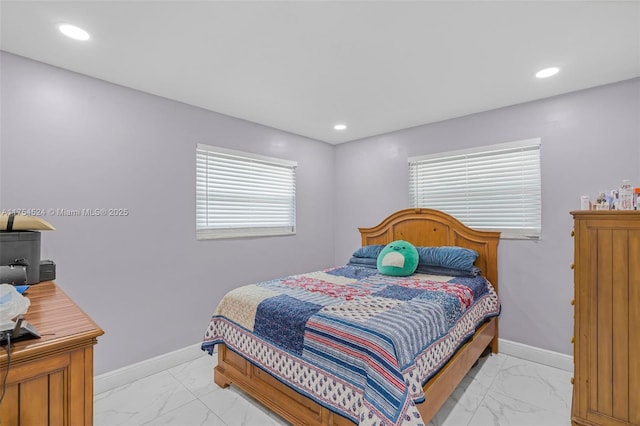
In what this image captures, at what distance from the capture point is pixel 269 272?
12.1 ft

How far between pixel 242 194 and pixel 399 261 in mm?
1822

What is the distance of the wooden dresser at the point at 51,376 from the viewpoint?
0.86 m

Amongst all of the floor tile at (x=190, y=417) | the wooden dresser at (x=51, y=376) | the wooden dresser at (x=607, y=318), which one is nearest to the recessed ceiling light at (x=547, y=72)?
the wooden dresser at (x=607, y=318)

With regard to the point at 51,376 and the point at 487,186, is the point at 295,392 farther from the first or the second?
the point at 487,186

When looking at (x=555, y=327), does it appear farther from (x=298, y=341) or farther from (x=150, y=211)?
(x=150, y=211)

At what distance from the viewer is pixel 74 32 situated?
186cm

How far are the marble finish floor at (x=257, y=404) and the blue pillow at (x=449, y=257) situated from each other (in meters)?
0.90

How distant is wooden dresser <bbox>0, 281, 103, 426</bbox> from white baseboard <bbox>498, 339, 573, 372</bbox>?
330 cm

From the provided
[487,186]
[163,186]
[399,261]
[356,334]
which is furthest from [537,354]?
[163,186]

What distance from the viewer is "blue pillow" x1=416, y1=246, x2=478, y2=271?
2879 millimetres

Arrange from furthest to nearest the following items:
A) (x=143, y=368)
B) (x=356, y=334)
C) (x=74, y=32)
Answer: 1. (x=143, y=368)
2. (x=74, y=32)
3. (x=356, y=334)

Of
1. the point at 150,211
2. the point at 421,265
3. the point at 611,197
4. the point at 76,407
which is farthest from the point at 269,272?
the point at 611,197

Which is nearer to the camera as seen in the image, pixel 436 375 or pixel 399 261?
pixel 436 375

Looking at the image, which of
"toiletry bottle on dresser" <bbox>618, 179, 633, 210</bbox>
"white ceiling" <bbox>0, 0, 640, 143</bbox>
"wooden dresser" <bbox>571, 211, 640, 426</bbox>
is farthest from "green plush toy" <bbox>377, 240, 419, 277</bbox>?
"toiletry bottle on dresser" <bbox>618, 179, 633, 210</bbox>
